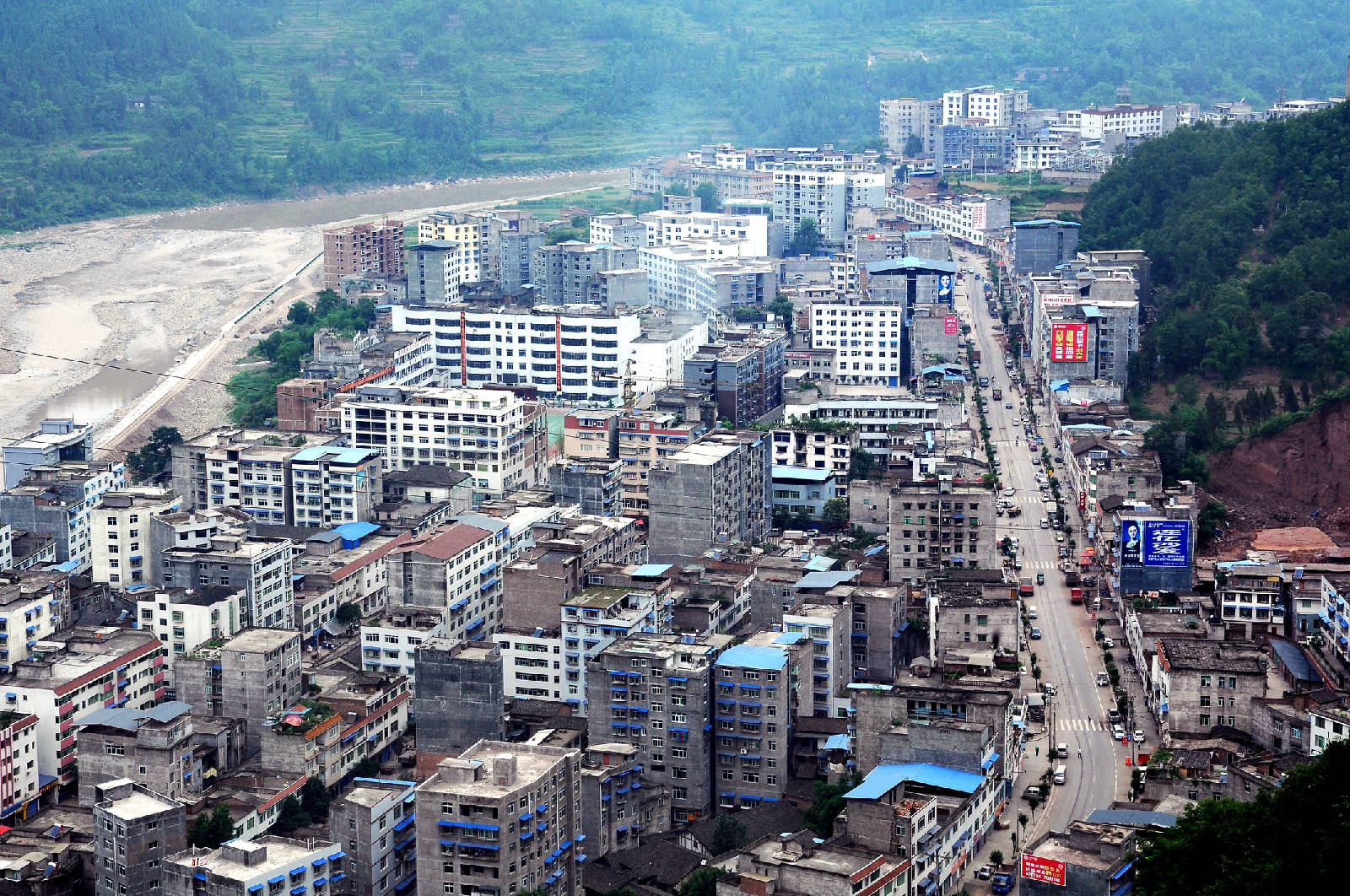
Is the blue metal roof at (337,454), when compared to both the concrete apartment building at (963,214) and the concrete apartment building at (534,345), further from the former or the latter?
the concrete apartment building at (963,214)

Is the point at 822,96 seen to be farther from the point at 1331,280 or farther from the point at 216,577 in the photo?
the point at 216,577

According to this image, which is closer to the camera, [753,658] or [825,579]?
[753,658]

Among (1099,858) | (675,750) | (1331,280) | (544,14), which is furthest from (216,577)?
(544,14)

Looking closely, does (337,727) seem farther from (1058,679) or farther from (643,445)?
(643,445)

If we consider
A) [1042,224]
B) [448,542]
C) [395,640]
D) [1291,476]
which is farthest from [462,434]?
[1042,224]

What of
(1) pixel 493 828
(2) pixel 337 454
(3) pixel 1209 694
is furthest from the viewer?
(2) pixel 337 454

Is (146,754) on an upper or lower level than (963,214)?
lower
